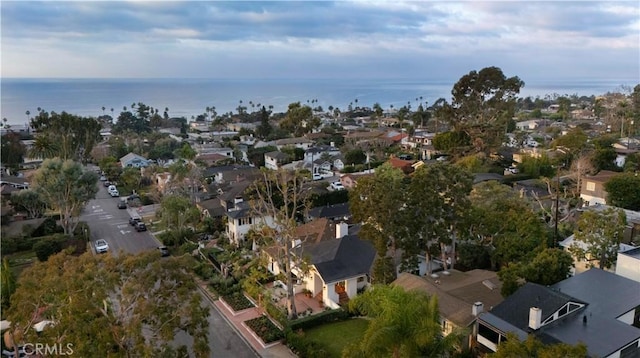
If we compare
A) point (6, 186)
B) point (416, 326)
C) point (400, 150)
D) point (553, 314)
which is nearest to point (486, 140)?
point (400, 150)

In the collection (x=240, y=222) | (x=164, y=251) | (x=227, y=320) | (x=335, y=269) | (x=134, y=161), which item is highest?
(x=134, y=161)

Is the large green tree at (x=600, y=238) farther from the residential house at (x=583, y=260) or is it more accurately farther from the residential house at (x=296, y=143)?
the residential house at (x=296, y=143)

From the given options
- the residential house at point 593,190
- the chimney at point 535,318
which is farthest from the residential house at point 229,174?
the chimney at point 535,318

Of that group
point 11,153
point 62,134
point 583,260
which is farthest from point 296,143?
point 583,260

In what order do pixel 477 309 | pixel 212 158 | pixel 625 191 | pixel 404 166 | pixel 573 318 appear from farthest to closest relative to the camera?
pixel 212 158 < pixel 404 166 < pixel 625 191 < pixel 477 309 < pixel 573 318

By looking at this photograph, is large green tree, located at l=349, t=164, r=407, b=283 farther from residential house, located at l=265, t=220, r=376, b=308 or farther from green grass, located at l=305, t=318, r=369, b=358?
green grass, located at l=305, t=318, r=369, b=358

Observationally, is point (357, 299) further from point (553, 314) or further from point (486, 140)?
point (486, 140)

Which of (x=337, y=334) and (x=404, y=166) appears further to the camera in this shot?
(x=404, y=166)

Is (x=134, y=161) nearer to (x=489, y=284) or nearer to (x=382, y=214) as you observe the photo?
(x=382, y=214)

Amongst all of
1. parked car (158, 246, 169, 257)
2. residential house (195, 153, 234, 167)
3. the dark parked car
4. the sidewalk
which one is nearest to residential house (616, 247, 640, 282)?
the sidewalk
